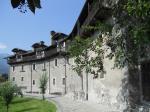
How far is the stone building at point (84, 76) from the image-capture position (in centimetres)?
1495

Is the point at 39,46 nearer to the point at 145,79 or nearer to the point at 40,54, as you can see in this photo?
the point at 40,54

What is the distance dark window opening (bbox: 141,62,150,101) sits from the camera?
1381 centimetres

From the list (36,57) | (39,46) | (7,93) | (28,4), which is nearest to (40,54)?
(36,57)

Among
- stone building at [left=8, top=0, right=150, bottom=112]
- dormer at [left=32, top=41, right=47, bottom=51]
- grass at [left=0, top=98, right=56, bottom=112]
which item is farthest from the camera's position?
dormer at [left=32, top=41, right=47, bottom=51]

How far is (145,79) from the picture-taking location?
46.5ft

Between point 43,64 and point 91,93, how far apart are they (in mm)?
29771

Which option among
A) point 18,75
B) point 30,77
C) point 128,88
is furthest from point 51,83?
point 128,88

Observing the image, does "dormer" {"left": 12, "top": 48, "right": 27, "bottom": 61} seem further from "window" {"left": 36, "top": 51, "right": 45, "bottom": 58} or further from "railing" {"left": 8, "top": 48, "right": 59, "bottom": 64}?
"window" {"left": 36, "top": 51, "right": 45, "bottom": 58}

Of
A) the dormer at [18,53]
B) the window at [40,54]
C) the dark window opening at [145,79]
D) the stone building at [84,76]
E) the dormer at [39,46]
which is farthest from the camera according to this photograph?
the dormer at [18,53]

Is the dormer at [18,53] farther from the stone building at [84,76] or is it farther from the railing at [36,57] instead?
the railing at [36,57]

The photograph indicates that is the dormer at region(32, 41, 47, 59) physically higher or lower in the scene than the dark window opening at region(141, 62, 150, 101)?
higher

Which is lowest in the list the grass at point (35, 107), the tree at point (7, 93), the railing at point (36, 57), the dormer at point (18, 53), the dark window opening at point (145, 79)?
the grass at point (35, 107)

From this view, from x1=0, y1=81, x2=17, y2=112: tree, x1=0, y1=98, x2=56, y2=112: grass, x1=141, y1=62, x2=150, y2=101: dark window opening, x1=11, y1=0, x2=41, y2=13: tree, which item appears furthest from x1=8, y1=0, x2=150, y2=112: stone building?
x1=11, y1=0, x2=41, y2=13: tree

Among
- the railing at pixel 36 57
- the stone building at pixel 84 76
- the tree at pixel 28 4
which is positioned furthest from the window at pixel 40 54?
the tree at pixel 28 4
